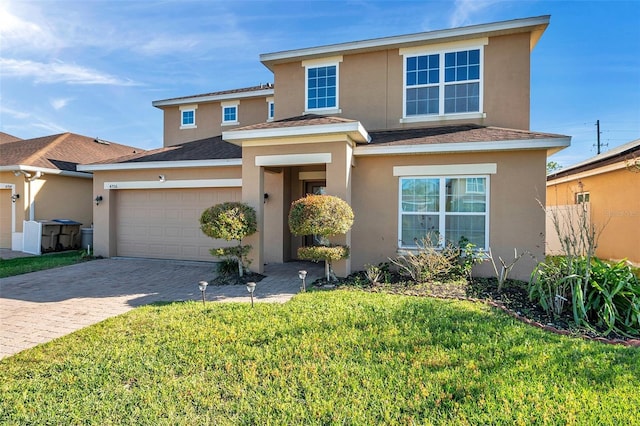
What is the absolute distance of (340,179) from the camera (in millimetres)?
8633

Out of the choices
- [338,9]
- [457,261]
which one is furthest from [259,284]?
[338,9]

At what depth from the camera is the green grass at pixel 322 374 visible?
3166 millimetres

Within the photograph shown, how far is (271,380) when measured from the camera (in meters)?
Answer: 3.74

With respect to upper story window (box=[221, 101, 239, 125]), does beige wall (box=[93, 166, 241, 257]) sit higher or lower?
lower

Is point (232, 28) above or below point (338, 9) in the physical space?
below

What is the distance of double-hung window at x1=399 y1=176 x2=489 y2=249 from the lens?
896 cm

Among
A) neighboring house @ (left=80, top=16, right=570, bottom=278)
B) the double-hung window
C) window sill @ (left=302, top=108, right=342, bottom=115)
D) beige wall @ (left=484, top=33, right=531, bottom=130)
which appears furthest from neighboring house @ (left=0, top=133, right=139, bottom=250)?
beige wall @ (left=484, top=33, right=531, bottom=130)

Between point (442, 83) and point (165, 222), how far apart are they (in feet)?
35.2

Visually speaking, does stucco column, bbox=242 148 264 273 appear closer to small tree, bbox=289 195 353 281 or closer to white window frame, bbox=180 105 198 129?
small tree, bbox=289 195 353 281

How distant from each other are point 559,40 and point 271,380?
1372 centimetres

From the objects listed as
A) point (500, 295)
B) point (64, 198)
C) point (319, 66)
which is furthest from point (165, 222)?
point (500, 295)

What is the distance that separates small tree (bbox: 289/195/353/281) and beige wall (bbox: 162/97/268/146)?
9.52 metres

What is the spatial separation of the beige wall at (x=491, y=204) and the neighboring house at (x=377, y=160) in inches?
1.1

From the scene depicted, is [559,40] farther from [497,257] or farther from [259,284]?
[259,284]
